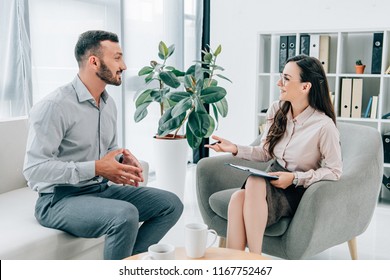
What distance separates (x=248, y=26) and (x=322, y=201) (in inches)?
104

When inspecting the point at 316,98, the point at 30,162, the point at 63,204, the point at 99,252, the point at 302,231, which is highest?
the point at 316,98

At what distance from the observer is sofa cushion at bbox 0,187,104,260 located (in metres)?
1.81

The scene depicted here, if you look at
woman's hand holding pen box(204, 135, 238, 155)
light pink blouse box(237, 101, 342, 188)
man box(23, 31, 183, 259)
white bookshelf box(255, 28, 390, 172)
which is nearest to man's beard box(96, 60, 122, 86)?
man box(23, 31, 183, 259)

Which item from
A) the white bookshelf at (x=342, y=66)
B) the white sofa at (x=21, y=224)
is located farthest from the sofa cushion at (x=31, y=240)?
the white bookshelf at (x=342, y=66)

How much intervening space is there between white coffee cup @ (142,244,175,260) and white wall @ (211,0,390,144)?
9.47ft

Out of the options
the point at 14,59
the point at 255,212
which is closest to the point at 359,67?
the point at 255,212

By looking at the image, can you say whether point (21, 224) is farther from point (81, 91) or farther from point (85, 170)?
point (81, 91)

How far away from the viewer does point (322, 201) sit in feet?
6.84

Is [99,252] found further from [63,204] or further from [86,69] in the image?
[86,69]

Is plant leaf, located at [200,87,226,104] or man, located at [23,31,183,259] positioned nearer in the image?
man, located at [23,31,183,259]

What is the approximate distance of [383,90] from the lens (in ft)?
11.6

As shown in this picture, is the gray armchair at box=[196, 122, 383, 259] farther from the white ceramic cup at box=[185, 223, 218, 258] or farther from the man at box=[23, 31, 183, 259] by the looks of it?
the white ceramic cup at box=[185, 223, 218, 258]

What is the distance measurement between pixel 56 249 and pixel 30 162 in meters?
0.36
